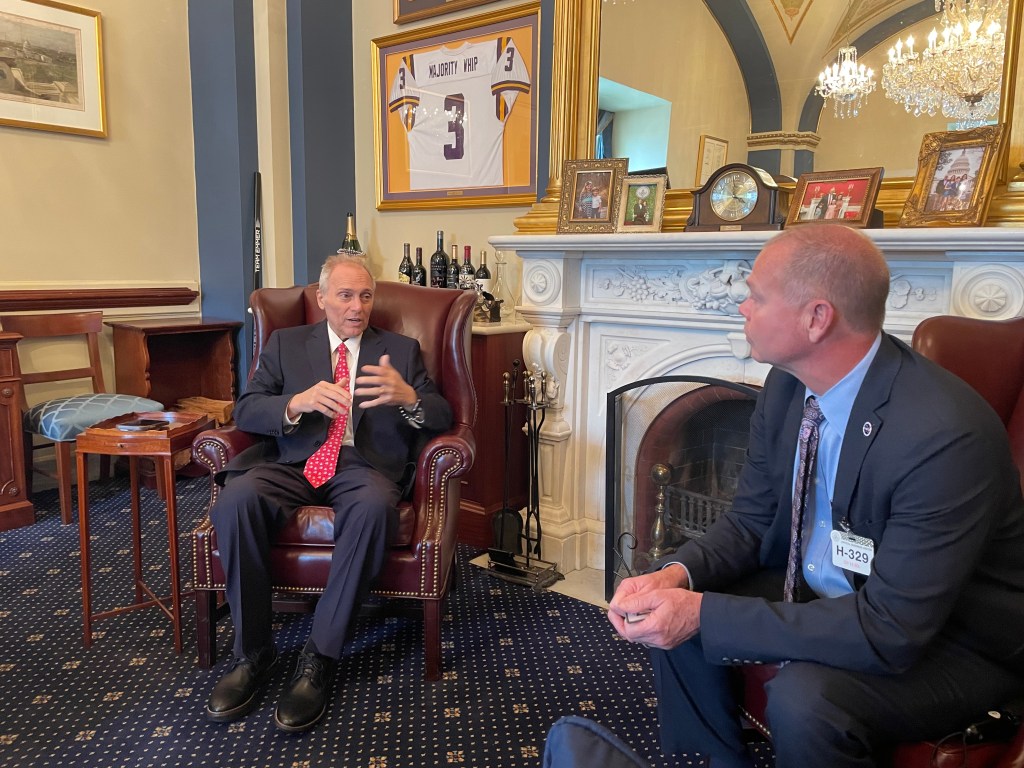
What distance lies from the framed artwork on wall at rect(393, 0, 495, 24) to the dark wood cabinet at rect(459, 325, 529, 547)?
5.13 feet

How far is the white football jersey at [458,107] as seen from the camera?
3379mm

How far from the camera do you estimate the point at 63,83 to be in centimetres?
369

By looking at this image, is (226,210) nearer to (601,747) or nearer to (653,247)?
(653,247)

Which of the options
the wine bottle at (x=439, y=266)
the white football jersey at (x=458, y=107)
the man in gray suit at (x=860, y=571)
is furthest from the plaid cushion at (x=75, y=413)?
the man in gray suit at (x=860, y=571)

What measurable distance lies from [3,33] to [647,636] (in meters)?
4.03

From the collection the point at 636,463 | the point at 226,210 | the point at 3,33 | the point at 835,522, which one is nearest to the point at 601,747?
the point at 835,522

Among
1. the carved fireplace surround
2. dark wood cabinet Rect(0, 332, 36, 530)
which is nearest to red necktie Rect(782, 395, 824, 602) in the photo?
the carved fireplace surround

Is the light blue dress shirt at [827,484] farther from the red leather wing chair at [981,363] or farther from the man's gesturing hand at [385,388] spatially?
the man's gesturing hand at [385,388]

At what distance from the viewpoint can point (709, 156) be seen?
2.53m

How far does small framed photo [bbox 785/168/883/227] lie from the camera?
2.15 m

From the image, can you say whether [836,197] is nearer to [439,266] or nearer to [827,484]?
[827,484]

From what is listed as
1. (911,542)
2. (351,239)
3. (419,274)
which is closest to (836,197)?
(911,542)

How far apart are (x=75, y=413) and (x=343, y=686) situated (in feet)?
6.31

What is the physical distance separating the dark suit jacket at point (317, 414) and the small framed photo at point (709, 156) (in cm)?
115
